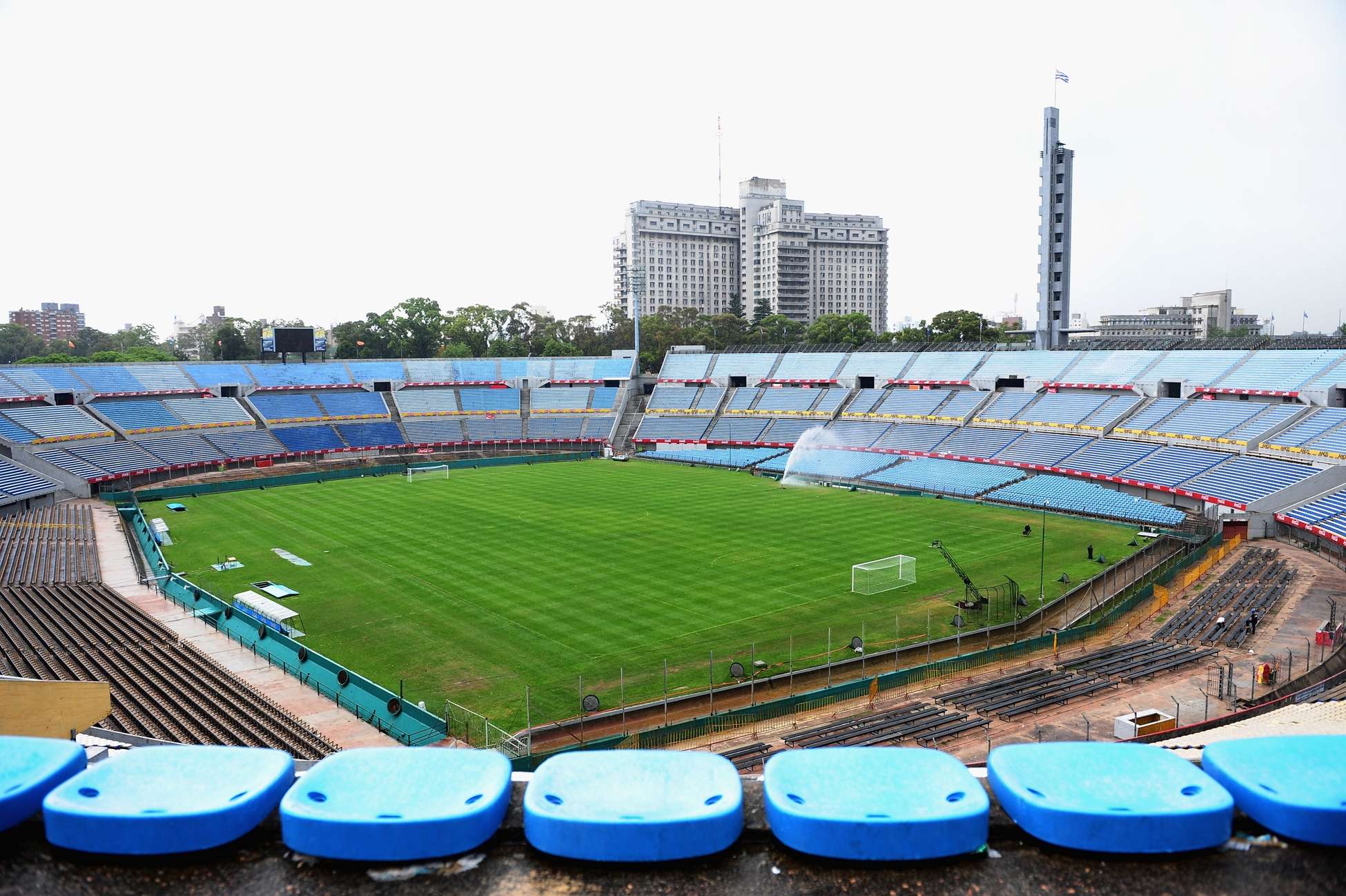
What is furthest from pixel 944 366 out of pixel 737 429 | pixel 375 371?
pixel 375 371

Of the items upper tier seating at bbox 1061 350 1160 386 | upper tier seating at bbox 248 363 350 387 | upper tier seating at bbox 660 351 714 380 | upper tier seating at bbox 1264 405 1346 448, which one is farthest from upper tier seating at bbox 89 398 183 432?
upper tier seating at bbox 1264 405 1346 448

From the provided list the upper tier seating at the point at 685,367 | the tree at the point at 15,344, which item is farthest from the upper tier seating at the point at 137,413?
the tree at the point at 15,344

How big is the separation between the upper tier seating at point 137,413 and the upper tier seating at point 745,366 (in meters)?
55.3

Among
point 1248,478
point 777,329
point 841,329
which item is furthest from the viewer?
point 777,329

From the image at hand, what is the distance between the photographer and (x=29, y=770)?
632cm

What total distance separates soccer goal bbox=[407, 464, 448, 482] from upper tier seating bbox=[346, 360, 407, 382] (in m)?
23.3

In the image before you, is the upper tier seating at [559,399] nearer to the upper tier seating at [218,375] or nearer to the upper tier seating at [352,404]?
the upper tier seating at [352,404]

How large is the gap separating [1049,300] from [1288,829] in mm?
90519

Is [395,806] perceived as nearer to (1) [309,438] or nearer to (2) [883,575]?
(2) [883,575]

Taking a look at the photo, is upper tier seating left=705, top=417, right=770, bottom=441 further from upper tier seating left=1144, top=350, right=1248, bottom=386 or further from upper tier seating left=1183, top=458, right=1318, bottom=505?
upper tier seating left=1183, top=458, right=1318, bottom=505

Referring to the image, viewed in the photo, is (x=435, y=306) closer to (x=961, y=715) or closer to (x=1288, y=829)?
(x=961, y=715)

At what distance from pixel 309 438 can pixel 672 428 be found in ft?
119

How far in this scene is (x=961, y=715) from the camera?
2436 cm

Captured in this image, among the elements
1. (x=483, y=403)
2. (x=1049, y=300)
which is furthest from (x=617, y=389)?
(x=1049, y=300)
